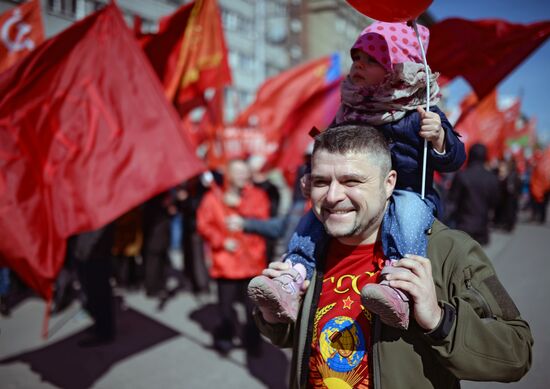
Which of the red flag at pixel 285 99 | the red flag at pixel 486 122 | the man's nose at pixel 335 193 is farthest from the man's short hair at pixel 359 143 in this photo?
the red flag at pixel 486 122

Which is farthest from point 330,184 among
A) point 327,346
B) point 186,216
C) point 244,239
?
point 186,216

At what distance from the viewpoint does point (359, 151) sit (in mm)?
1553

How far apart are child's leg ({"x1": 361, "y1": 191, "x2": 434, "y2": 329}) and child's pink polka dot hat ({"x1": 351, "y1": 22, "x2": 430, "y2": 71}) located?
0.53 metres

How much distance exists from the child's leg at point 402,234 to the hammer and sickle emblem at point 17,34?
4.87 meters

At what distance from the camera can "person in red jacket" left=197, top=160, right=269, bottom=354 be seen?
4.38 m

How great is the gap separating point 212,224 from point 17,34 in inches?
122

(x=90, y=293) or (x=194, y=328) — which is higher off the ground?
(x=90, y=293)

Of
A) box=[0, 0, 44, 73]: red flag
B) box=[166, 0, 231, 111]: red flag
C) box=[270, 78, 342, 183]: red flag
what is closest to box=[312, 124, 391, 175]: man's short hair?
box=[166, 0, 231, 111]: red flag

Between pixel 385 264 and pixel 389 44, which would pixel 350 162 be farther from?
pixel 389 44

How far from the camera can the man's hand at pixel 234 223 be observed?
4348mm

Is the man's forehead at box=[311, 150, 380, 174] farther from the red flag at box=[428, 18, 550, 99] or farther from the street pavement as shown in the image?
the red flag at box=[428, 18, 550, 99]

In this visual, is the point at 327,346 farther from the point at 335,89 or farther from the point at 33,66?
the point at 335,89

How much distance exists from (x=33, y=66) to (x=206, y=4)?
216 cm

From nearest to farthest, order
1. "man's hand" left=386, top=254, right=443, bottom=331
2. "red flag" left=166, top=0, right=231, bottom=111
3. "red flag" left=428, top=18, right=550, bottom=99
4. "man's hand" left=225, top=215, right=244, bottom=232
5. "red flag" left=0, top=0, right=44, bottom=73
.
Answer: "man's hand" left=386, top=254, right=443, bottom=331
"red flag" left=428, top=18, right=550, bottom=99
"man's hand" left=225, top=215, right=244, bottom=232
"red flag" left=0, top=0, right=44, bottom=73
"red flag" left=166, top=0, right=231, bottom=111
